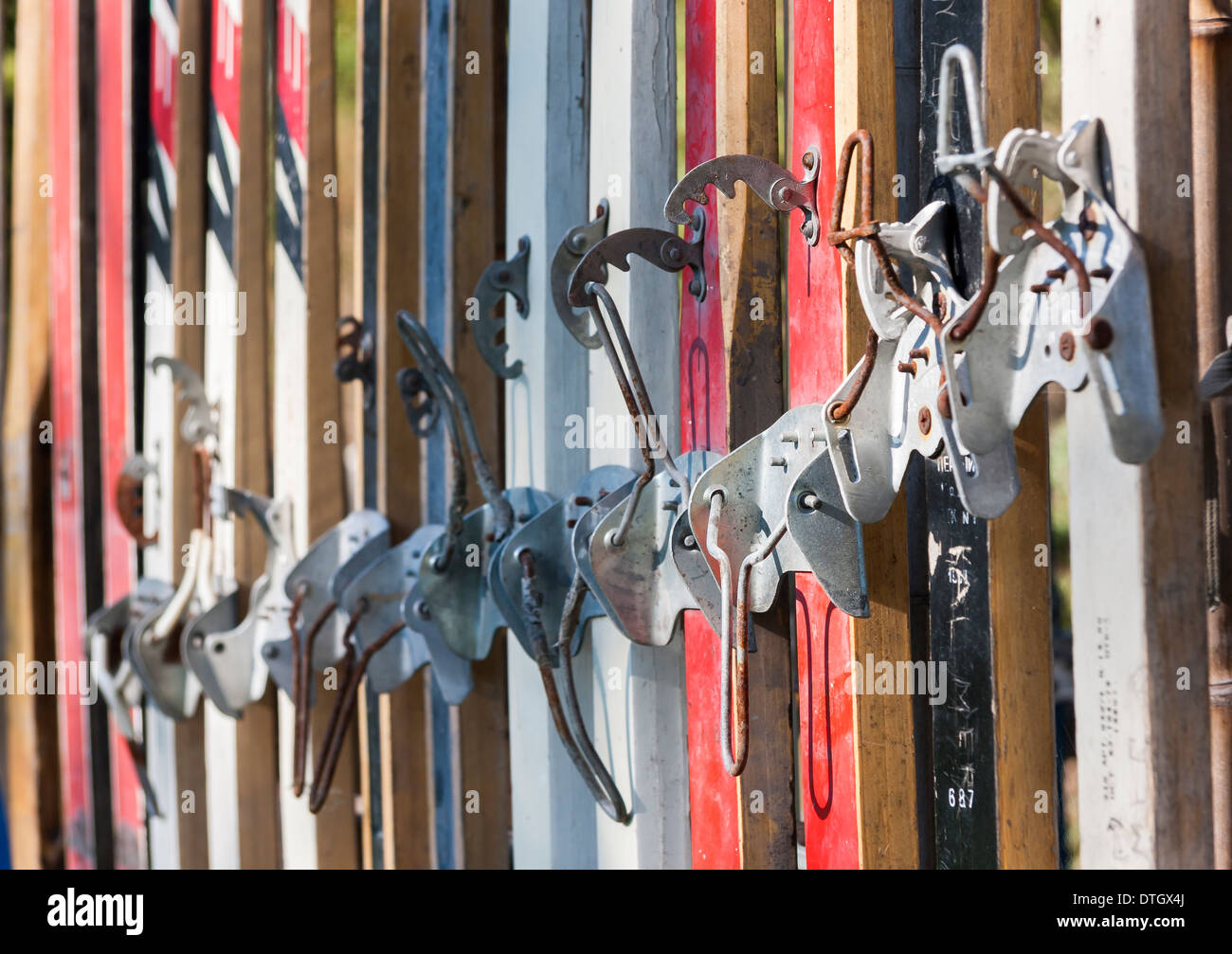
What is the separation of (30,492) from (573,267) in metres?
2.53

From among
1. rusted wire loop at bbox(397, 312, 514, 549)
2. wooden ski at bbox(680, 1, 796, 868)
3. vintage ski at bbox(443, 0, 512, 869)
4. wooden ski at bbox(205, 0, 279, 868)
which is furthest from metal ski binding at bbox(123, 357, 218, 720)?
wooden ski at bbox(680, 1, 796, 868)

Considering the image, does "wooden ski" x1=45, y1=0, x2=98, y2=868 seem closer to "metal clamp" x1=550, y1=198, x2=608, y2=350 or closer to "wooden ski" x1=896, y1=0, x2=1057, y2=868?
"metal clamp" x1=550, y1=198, x2=608, y2=350

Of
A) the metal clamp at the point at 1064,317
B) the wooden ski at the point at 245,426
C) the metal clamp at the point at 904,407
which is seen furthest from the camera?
the wooden ski at the point at 245,426

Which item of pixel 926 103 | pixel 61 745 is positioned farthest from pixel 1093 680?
pixel 61 745

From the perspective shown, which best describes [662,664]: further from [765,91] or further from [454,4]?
[454,4]

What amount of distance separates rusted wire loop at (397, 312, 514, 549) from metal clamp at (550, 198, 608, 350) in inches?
10.1

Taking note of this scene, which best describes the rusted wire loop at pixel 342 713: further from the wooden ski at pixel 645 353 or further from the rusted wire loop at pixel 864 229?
the rusted wire loop at pixel 864 229

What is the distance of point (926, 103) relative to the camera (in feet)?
4.46

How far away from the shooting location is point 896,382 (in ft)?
4.06

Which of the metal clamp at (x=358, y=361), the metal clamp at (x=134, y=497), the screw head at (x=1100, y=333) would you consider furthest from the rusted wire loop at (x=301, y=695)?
the screw head at (x=1100, y=333)

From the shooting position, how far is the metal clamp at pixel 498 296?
1976mm

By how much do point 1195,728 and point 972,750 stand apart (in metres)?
0.32

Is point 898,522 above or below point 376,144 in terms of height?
below

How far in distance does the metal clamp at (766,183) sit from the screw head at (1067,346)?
45 cm
